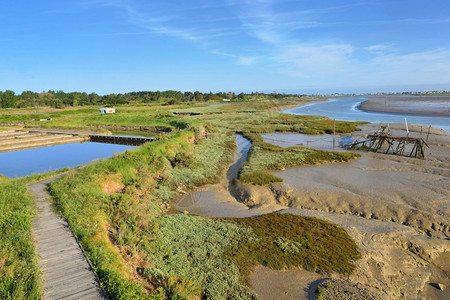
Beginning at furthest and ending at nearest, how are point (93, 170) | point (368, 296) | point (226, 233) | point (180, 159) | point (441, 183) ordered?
1. point (180, 159)
2. point (441, 183)
3. point (93, 170)
4. point (226, 233)
5. point (368, 296)

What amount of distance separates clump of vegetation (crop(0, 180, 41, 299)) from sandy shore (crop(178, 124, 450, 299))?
6.83 meters

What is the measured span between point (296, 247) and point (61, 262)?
8.75m

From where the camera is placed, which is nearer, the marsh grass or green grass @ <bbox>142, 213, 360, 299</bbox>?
green grass @ <bbox>142, 213, 360, 299</bbox>

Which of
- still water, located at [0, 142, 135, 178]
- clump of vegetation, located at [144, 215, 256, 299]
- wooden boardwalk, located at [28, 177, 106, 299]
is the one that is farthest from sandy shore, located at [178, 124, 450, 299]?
still water, located at [0, 142, 135, 178]

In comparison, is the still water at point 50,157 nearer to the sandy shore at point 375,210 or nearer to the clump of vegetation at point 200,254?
the clump of vegetation at point 200,254

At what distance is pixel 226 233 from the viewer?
12.9 m

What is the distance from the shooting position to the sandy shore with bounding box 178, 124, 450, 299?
1011 cm

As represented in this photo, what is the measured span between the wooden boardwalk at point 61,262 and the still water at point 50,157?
1615cm

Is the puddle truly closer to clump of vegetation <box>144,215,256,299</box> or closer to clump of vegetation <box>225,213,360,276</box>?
clump of vegetation <box>225,213,360,276</box>

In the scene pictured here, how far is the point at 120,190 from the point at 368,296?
14157 mm

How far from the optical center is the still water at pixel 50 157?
26.6 metres

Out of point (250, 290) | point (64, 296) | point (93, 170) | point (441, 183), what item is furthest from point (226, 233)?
point (441, 183)

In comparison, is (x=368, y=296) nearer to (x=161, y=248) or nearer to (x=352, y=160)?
(x=161, y=248)

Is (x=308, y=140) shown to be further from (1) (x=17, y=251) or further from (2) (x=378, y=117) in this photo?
(2) (x=378, y=117)
